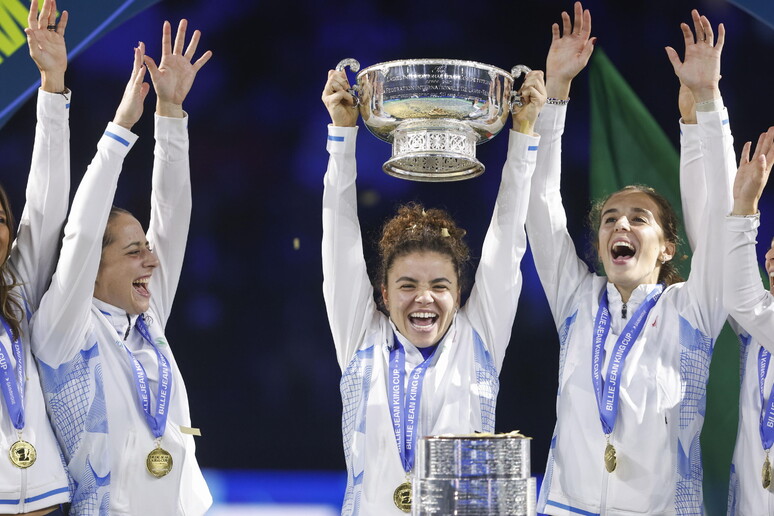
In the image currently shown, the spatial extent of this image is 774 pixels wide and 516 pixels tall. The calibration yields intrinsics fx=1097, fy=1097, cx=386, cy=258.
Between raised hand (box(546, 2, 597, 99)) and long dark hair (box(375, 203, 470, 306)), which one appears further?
raised hand (box(546, 2, 597, 99))

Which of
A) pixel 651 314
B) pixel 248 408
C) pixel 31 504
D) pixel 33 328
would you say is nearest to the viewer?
pixel 31 504

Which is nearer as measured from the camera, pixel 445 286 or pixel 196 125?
pixel 445 286

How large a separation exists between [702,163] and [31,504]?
2264mm

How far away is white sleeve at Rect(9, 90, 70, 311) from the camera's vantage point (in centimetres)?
320

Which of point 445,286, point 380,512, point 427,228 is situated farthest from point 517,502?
point 427,228

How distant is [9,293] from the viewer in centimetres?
313

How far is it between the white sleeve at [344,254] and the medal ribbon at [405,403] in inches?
7.1

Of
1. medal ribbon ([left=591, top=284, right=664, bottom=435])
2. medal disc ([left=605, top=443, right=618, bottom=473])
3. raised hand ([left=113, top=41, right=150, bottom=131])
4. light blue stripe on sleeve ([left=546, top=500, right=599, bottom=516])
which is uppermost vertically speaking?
raised hand ([left=113, top=41, right=150, bottom=131])

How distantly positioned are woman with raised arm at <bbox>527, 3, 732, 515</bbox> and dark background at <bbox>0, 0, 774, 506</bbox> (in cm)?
105

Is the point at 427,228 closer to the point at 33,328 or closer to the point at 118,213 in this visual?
the point at 118,213

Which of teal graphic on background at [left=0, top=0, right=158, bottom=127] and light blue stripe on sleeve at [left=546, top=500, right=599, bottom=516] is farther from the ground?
teal graphic on background at [left=0, top=0, right=158, bottom=127]

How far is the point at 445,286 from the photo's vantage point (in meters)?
3.28

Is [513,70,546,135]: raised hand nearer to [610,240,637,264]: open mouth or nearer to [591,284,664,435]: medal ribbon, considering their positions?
[610,240,637,264]: open mouth

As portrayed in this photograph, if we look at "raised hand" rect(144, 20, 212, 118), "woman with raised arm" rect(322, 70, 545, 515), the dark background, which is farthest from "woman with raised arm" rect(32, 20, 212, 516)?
the dark background
